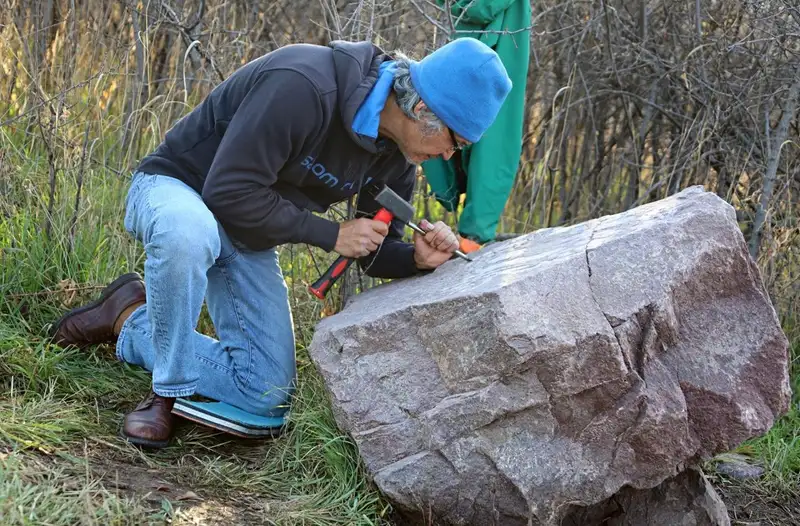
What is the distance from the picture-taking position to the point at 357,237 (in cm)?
296

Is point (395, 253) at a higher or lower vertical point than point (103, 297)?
higher

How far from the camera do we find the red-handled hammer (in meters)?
3.00

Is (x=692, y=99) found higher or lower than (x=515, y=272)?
lower

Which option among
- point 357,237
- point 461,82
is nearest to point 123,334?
point 357,237

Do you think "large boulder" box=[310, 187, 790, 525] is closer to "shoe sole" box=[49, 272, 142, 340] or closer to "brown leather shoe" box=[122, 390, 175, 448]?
"brown leather shoe" box=[122, 390, 175, 448]

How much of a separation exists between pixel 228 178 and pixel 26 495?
104cm

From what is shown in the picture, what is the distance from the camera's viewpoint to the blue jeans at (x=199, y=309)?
2.78 meters

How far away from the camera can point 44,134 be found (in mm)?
3857

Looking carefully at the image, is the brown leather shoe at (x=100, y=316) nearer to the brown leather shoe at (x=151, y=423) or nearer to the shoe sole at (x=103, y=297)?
the shoe sole at (x=103, y=297)

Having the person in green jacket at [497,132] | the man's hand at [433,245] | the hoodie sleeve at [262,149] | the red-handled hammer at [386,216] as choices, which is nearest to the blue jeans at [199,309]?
the hoodie sleeve at [262,149]

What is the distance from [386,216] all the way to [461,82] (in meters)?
0.56

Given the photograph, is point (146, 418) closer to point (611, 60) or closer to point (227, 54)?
point (227, 54)

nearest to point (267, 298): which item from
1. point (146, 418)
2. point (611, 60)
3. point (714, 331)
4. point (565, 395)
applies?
point (146, 418)

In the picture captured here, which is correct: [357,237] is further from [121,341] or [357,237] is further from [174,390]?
[121,341]
